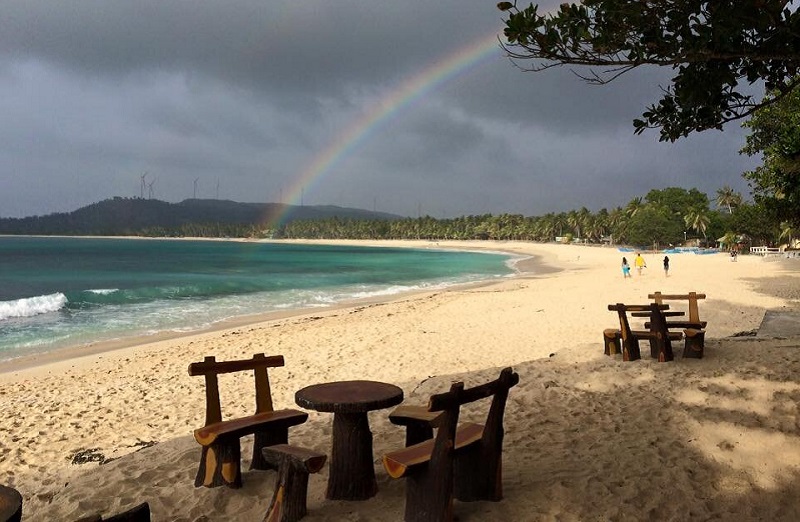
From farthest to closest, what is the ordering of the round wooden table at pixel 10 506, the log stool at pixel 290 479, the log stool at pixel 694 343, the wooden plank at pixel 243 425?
the log stool at pixel 694 343, the wooden plank at pixel 243 425, the log stool at pixel 290 479, the round wooden table at pixel 10 506

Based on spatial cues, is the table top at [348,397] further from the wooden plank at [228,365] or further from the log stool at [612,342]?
the log stool at [612,342]

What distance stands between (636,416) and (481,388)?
3007 millimetres

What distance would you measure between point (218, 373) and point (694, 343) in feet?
22.1

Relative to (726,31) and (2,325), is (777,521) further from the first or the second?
(2,325)

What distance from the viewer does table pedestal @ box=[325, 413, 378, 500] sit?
3.89m

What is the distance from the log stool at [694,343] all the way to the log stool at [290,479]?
6.36 meters

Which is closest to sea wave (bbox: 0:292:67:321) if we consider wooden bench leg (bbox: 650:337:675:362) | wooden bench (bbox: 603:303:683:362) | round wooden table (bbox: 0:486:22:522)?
wooden bench (bbox: 603:303:683:362)

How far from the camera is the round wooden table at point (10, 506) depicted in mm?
2039

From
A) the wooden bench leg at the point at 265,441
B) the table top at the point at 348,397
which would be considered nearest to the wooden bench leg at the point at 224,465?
the wooden bench leg at the point at 265,441

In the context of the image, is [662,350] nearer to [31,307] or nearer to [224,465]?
[224,465]

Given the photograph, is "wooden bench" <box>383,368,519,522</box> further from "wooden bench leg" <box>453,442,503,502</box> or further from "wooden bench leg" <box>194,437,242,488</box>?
"wooden bench leg" <box>194,437,242,488</box>

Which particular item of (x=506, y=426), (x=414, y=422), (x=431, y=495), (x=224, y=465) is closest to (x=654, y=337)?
(x=506, y=426)

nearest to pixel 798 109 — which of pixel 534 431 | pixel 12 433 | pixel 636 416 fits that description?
pixel 636 416

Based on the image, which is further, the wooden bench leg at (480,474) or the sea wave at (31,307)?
the sea wave at (31,307)
